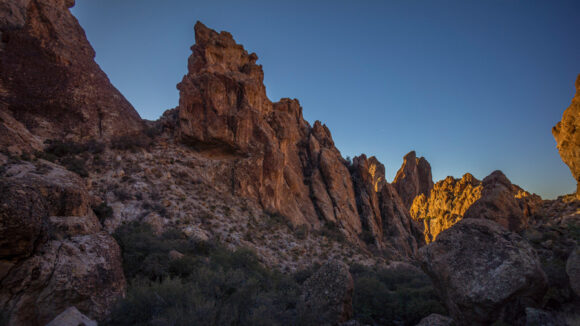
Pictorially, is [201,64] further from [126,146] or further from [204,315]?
[204,315]

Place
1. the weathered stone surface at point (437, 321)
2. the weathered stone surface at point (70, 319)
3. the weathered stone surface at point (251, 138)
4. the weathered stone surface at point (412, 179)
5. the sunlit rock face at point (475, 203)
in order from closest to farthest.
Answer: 1. the weathered stone surface at point (70, 319)
2. the weathered stone surface at point (437, 321)
3. the sunlit rock face at point (475, 203)
4. the weathered stone surface at point (251, 138)
5. the weathered stone surface at point (412, 179)

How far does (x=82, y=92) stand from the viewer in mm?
17875

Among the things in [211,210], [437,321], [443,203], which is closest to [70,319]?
[437,321]

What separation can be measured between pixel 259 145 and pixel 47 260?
18707 millimetres

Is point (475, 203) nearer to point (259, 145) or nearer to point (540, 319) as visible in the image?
point (540, 319)

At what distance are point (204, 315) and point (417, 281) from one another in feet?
36.5

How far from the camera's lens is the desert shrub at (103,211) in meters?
11.2

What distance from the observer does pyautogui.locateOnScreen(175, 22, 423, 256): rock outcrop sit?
71.8ft

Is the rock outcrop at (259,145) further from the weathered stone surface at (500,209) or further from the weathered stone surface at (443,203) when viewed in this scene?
the weathered stone surface at (443,203)

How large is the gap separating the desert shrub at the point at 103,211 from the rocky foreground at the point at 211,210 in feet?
0.22

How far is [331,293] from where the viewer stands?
7.36 m

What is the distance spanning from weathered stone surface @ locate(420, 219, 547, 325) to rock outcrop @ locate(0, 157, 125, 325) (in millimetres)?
8234

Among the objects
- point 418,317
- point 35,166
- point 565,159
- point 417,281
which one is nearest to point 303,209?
point 417,281

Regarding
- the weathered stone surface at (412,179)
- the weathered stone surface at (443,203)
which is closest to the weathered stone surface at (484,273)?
the weathered stone surface at (443,203)
